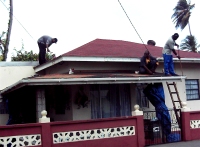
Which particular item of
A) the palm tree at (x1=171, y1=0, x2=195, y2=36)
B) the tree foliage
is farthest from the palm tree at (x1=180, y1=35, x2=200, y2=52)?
the tree foliage

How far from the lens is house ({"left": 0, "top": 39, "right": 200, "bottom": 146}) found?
12.3m

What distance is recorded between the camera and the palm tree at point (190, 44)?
40.9 metres

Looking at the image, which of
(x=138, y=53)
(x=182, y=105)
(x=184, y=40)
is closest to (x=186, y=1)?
(x=184, y=40)

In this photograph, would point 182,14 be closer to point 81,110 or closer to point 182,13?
point 182,13

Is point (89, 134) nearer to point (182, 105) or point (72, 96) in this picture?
point (72, 96)

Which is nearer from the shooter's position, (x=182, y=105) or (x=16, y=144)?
(x=16, y=144)

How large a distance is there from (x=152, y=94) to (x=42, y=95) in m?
4.20

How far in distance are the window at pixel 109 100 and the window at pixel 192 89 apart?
3206 millimetres

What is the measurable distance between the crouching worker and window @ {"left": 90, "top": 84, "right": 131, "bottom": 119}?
130cm

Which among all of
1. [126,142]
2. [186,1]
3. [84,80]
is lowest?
[126,142]

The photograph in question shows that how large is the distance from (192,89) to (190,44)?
26.5 m

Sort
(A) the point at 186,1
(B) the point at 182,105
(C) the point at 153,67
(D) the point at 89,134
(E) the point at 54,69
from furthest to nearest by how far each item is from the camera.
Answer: (A) the point at 186,1 < (E) the point at 54,69 < (C) the point at 153,67 < (B) the point at 182,105 < (D) the point at 89,134

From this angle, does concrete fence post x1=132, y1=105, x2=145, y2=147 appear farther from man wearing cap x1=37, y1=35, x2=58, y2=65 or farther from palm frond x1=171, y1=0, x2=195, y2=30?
palm frond x1=171, y1=0, x2=195, y2=30

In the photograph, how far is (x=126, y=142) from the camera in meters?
10.9
